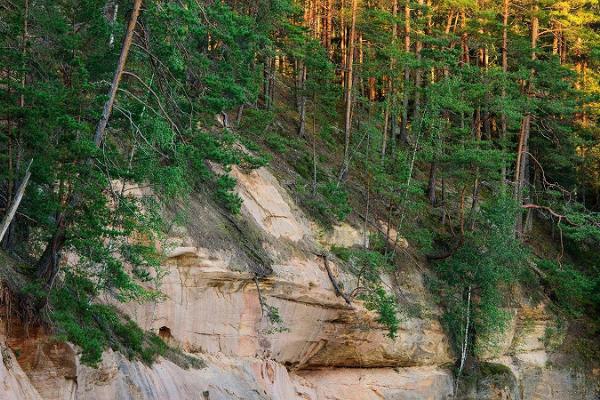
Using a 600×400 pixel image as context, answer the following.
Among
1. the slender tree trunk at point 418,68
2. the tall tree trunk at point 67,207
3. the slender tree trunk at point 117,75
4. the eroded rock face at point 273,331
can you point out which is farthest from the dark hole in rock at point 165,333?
the slender tree trunk at point 418,68

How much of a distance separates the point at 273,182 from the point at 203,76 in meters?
8.04

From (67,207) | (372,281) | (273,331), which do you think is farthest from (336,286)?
(67,207)

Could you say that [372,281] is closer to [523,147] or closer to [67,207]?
[523,147]

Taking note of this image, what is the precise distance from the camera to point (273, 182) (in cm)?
3005

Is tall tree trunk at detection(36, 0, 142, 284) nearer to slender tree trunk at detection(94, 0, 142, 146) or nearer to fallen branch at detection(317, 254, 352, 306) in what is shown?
slender tree trunk at detection(94, 0, 142, 146)

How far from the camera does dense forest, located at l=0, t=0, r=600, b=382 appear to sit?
1783cm

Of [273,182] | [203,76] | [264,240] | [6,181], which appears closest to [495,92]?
[273,182]

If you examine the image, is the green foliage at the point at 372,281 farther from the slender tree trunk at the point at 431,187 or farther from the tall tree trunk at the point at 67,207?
the tall tree trunk at the point at 67,207

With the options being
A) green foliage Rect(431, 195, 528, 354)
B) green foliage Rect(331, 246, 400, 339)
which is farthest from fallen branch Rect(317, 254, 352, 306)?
green foliage Rect(431, 195, 528, 354)

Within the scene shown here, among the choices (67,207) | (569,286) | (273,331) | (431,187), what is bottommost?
(569,286)

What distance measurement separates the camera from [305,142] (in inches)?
1454

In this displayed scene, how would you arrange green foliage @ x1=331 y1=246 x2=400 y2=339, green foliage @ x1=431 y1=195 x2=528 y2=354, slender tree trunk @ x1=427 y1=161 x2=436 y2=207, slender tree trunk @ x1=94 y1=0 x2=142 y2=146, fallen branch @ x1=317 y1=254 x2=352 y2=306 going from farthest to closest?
1. slender tree trunk @ x1=427 y1=161 x2=436 y2=207
2. green foliage @ x1=431 y1=195 x2=528 y2=354
3. green foliage @ x1=331 y1=246 x2=400 y2=339
4. fallen branch @ x1=317 y1=254 x2=352 y2=306
5. slender tree trunk @ x1=94 y1=0 x2=142 y2=146

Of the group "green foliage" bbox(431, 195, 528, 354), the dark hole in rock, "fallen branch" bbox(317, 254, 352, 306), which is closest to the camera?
the dark hole in rock

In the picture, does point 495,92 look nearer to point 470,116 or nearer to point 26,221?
point 470,116
